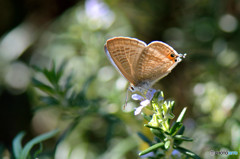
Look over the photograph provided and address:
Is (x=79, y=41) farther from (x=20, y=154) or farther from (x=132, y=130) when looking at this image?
(x=20, y=154)

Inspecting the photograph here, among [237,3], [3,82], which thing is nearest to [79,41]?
[3,82]

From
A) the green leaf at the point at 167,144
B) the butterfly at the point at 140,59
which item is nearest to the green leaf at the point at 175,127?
the green leaf at the point at 167,144

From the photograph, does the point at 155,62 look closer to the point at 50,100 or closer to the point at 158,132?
the point at 158,132

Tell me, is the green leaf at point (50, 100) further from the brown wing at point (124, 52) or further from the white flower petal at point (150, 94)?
the white flower petal at point (150, 94)

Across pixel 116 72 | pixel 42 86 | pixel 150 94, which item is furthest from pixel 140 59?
pixel 116 72

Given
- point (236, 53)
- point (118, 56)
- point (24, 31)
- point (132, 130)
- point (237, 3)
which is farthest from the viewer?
point (24, 31)

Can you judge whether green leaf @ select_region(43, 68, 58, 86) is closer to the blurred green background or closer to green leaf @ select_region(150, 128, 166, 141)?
the blurred green background
